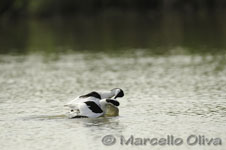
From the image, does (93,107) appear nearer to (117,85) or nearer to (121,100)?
(121,100)

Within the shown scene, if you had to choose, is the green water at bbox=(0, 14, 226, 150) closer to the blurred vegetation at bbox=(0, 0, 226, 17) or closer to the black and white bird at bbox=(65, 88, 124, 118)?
the black and white bird at bbox=(65, 88, 124, 118)

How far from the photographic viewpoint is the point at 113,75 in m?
19.4

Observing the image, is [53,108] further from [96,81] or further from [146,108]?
[96,81]

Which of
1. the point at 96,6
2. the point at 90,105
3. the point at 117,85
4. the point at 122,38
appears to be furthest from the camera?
the point at 96,6

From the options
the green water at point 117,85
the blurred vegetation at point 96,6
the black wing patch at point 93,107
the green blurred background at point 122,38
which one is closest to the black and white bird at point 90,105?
the black wing patch at point 93,107

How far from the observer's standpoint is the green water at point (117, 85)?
1134 centimetres

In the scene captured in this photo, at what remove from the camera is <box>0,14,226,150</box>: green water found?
11.3m

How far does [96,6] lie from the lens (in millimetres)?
70250

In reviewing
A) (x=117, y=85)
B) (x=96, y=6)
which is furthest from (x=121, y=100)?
(x=96, y=6)

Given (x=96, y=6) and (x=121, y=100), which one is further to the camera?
(x=96, y=6)

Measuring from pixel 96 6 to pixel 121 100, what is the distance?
56035mm

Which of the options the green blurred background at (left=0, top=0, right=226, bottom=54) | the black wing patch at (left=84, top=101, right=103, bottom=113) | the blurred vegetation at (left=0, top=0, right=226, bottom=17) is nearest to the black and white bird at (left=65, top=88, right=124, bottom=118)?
the black wing patch at (left=84, top=101, right=103, bottom=113)

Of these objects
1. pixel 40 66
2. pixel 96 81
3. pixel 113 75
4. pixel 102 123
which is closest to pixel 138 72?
pixel 113 75

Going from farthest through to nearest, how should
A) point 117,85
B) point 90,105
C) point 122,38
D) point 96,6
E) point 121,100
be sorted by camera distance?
point 96,6 < point 122,38 < point 117,85 < point 121,100 < point 90,105
